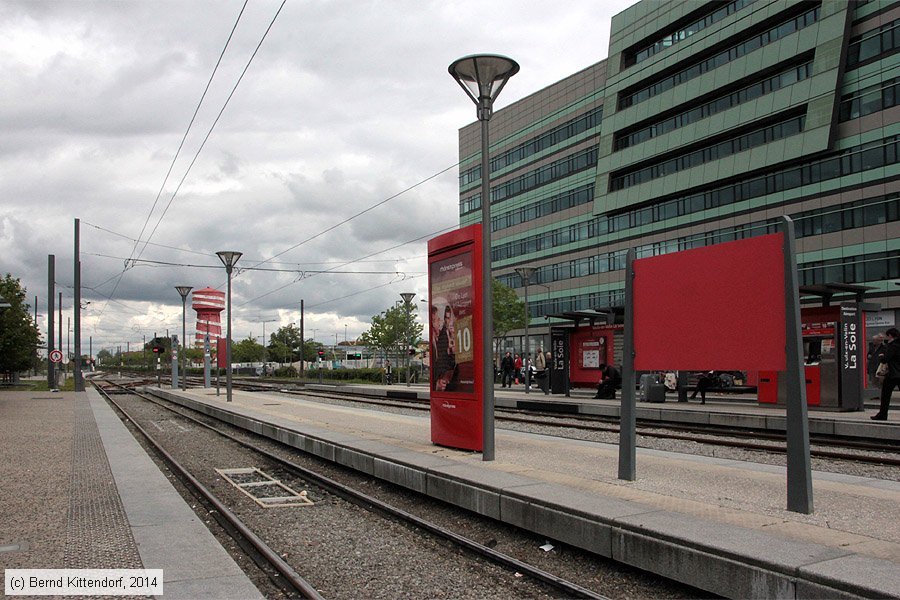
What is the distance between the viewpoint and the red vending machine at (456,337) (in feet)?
33.8

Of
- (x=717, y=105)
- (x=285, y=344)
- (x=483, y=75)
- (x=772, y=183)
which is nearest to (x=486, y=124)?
(x=483, y=75)

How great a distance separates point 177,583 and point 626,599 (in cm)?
316

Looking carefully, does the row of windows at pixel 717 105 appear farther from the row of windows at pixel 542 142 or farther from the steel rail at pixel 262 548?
the steel rail at pixel 262 548

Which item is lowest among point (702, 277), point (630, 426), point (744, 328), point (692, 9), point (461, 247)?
point (630, 426)

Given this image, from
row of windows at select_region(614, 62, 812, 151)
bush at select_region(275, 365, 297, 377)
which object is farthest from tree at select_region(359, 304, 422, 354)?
row of windows at select_region(614, 62, 812, 151)

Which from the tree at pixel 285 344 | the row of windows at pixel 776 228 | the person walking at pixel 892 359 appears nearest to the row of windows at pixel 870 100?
the row of windows at pixel 776 228

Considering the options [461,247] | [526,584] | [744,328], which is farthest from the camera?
[461,247]

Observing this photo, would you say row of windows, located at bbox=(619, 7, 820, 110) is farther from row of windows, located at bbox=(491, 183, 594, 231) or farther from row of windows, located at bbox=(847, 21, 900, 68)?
row of windows, located at bbox=(491, 183, 594, 231)

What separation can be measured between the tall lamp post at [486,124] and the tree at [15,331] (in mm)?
34043

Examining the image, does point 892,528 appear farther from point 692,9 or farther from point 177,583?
point 692,9

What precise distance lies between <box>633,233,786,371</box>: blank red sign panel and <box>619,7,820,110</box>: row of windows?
4428 cm

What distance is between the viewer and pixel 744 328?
7012mm

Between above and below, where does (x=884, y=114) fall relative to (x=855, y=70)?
below

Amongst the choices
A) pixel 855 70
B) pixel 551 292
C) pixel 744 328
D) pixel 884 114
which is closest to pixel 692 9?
pixel 855 70
